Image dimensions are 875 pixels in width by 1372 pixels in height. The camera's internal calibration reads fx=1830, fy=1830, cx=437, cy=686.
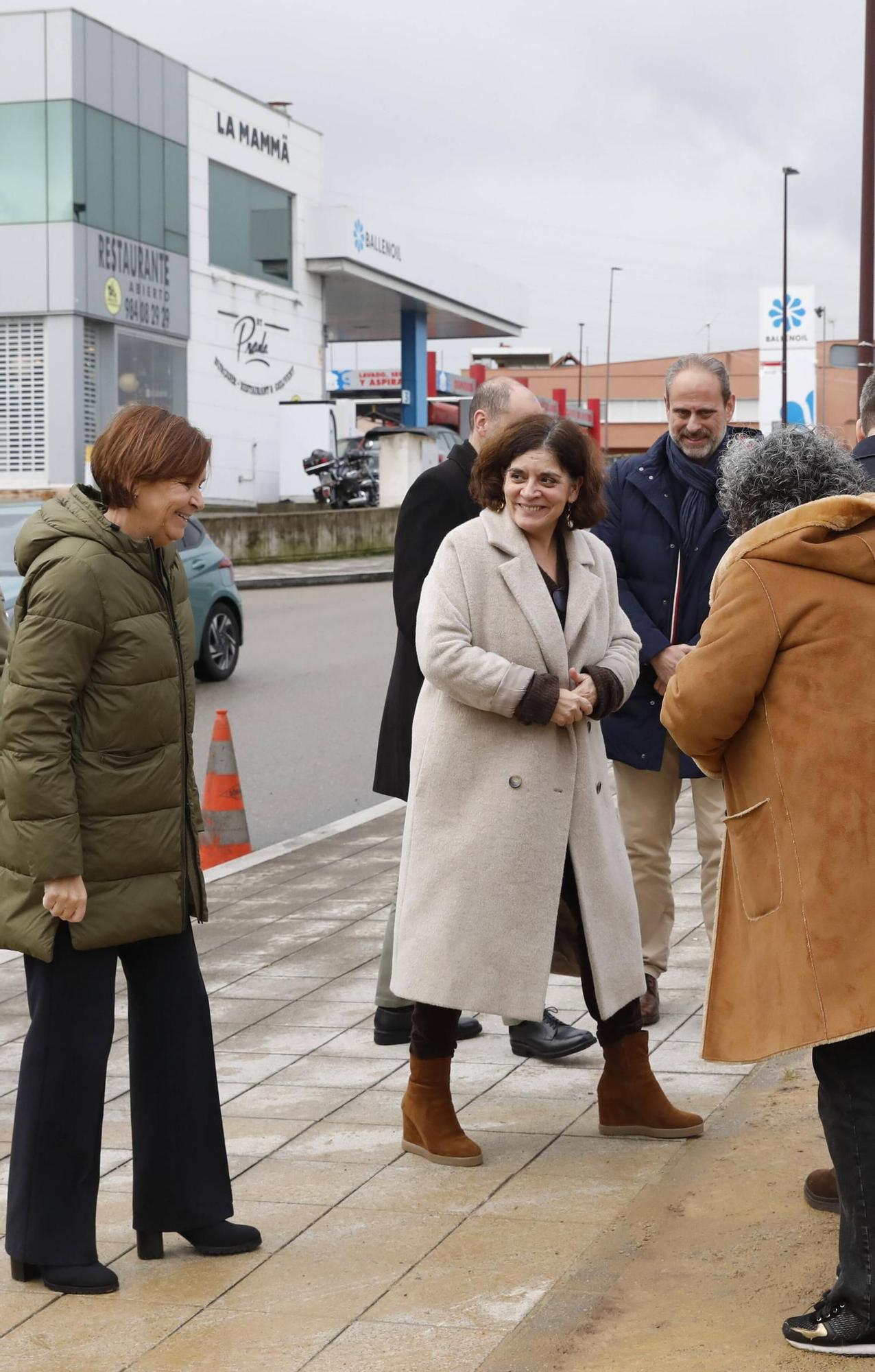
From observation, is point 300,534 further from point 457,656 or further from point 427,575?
point 457,656

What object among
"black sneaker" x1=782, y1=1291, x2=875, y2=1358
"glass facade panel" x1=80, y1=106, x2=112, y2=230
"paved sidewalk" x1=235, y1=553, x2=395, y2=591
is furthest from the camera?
"glass facade panel" x1=80, y1=106, x2=112, y2=230

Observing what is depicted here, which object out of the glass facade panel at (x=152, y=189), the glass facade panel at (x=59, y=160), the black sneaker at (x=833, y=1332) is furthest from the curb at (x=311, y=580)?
the black sneaker at (x=833, y=1332)

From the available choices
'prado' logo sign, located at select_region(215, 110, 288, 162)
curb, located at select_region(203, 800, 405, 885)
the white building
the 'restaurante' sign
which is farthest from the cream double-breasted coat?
'prado' logo sign, located at select_region(215, 110, 288, 162)

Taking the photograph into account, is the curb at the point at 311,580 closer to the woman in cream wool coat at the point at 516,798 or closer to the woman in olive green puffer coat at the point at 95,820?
the woman in cream wool coat at the point at 516,798

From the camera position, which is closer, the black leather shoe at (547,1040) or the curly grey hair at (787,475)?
the curly grey hair at (787,475)

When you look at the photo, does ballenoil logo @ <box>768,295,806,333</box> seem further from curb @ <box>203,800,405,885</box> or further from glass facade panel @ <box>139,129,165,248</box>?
curb @ <box>203,800,405,885</box>

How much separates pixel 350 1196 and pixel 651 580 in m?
2.33

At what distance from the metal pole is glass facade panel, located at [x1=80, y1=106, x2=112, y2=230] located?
1901 cm

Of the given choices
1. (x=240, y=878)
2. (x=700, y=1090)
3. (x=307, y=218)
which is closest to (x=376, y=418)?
(x=307, y=218)

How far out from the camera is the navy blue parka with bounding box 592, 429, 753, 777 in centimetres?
595

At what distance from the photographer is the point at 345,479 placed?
1570 inches

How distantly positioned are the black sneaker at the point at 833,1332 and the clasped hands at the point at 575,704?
1.66 m

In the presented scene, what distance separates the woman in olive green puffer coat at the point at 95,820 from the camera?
3.94 meters

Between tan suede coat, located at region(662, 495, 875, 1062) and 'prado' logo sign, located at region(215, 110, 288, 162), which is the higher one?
'prado' logo sign, located at region(215, 110, 288, 162)
